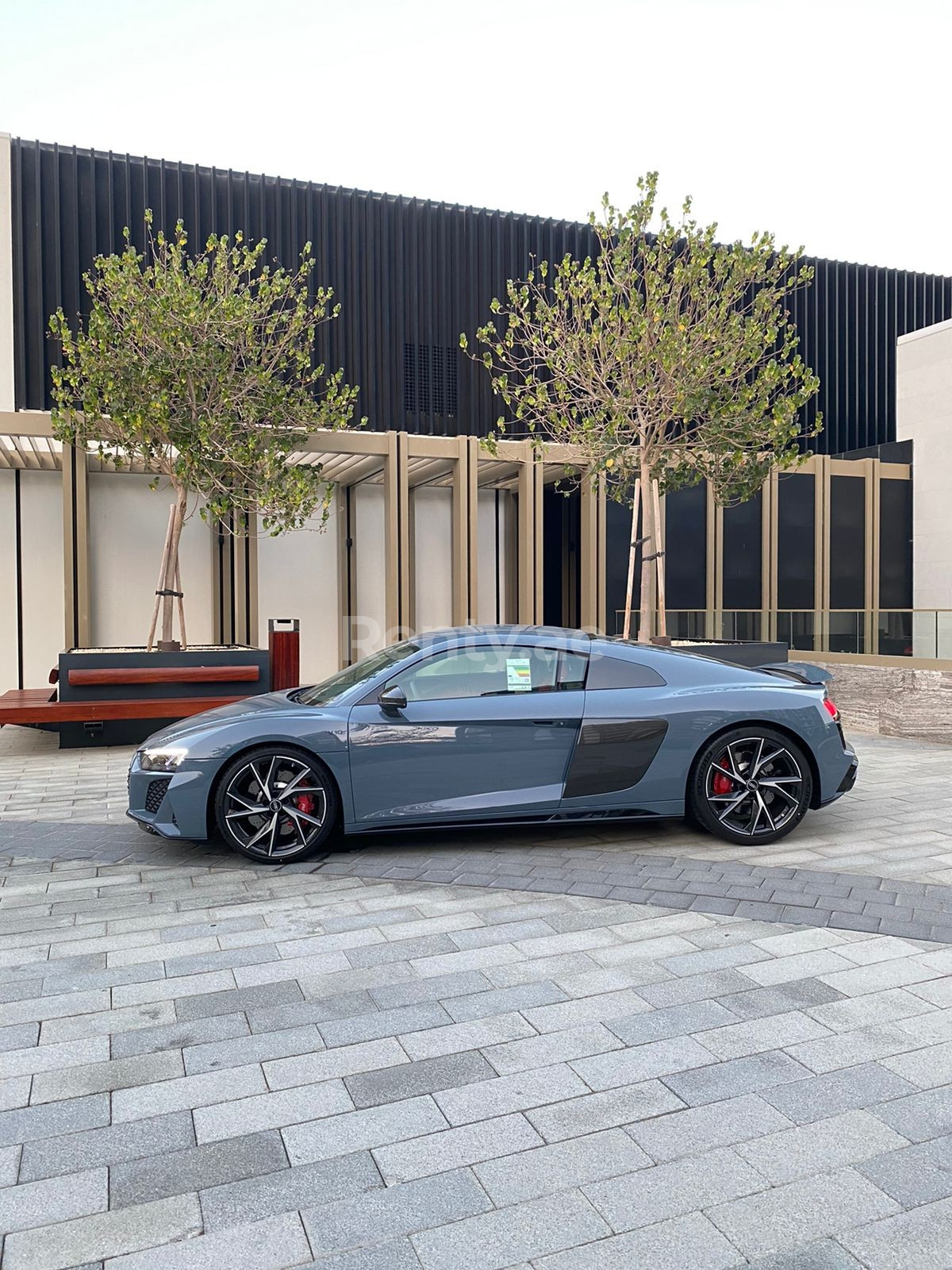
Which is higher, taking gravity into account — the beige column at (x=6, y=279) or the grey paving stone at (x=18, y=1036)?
the beige column at (x=6, y=279)

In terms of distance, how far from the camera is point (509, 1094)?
2994mm

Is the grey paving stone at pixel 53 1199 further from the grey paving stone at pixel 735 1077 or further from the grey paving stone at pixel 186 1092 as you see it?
the grey paving stone at pixel 735 1077

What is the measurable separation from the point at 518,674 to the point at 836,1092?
3.31 metres

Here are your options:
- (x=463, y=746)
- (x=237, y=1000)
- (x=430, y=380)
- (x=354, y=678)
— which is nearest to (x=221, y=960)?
A: (x=237, y=1000)

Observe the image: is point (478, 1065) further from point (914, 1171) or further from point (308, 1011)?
point (914, 1171)

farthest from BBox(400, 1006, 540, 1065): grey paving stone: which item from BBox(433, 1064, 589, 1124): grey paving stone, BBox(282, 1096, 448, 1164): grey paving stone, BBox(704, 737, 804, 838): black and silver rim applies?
BBox(704, 737, 804, 838): black and silver rim

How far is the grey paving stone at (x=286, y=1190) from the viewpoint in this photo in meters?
2.42

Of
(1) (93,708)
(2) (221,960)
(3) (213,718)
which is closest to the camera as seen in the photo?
(2) (221,960)

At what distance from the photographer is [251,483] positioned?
12125 millimetres

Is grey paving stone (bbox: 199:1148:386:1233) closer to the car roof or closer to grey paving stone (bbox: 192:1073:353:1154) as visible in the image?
grey paving stone (bbox: 192:1073:353:1154)

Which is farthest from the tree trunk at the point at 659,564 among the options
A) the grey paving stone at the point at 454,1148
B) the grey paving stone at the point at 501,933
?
the grey paving stone at the point at 454,1148

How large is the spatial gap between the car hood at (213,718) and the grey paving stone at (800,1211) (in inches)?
157

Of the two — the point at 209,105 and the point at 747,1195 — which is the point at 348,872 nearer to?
the point at 747,1195

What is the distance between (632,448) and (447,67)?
5633 mm
